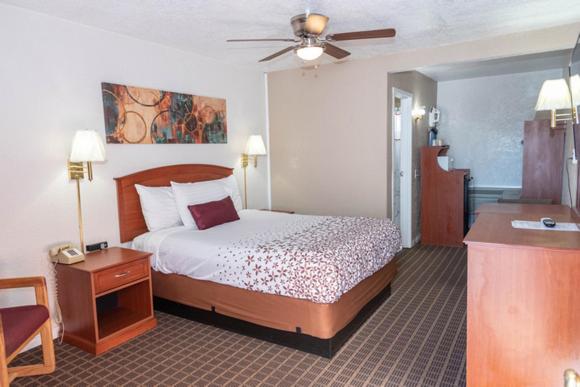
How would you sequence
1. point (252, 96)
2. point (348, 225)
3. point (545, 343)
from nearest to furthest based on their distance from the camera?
point (545, 343) < point (348, 225) < point (252, 96)

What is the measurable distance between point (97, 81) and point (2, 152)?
1022mm

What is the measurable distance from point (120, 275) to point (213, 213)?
3.69 feet

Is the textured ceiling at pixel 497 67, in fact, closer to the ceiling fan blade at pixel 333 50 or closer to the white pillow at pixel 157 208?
the ceiling fan blade at pixel 333 50

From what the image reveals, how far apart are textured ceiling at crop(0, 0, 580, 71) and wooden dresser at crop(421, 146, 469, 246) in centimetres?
208

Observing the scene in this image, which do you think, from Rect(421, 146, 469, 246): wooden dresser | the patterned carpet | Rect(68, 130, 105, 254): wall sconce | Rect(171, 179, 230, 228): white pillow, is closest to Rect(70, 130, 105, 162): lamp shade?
Rect(68, 130, 105, 254): wall sconce

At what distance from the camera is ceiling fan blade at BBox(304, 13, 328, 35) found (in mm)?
2813

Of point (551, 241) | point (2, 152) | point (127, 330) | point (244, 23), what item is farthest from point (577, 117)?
point (2, 152)

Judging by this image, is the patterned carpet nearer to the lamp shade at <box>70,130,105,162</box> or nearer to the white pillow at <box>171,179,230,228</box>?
the white pillow at <box>171,179,230,228</box>

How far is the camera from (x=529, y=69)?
19.4 ft

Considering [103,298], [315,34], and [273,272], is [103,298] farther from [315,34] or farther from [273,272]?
[315,34]

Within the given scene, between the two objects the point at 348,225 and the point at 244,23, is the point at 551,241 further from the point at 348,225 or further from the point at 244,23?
the point at 244,23

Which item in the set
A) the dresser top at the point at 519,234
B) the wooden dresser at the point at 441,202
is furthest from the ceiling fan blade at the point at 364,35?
the wooden dresser at the point at 441,202

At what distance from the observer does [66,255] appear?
9.68 ft

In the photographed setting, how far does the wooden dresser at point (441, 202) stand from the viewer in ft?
18.2
